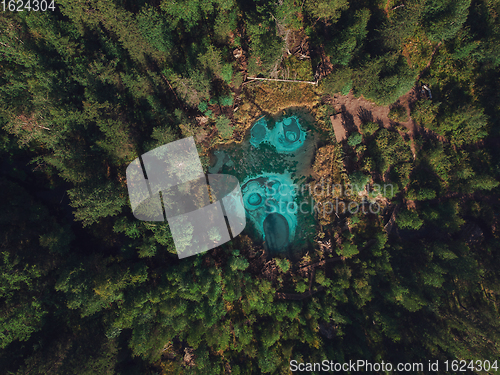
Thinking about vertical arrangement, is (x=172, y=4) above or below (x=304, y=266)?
above

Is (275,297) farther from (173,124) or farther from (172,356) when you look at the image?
(173,124)

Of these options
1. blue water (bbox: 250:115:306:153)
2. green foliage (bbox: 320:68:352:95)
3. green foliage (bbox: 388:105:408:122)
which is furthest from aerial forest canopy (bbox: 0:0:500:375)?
blue water (bbox: 250:115:306:153)

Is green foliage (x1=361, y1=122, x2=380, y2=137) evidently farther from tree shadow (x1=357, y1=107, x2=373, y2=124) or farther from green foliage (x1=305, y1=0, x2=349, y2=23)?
green foliage (x1=305, y1=0, x2=349, y2=23)

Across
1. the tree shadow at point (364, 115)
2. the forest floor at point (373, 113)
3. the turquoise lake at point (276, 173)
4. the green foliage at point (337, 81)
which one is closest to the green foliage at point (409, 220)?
the forest floor at point (373, 113)

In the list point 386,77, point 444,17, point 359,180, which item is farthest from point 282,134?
point 444,17

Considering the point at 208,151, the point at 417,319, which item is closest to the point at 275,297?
the point at 417,319

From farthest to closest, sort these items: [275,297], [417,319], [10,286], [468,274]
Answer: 1. [275,297]
2. [417,319]
3. [468,274]
4. [10,286]
